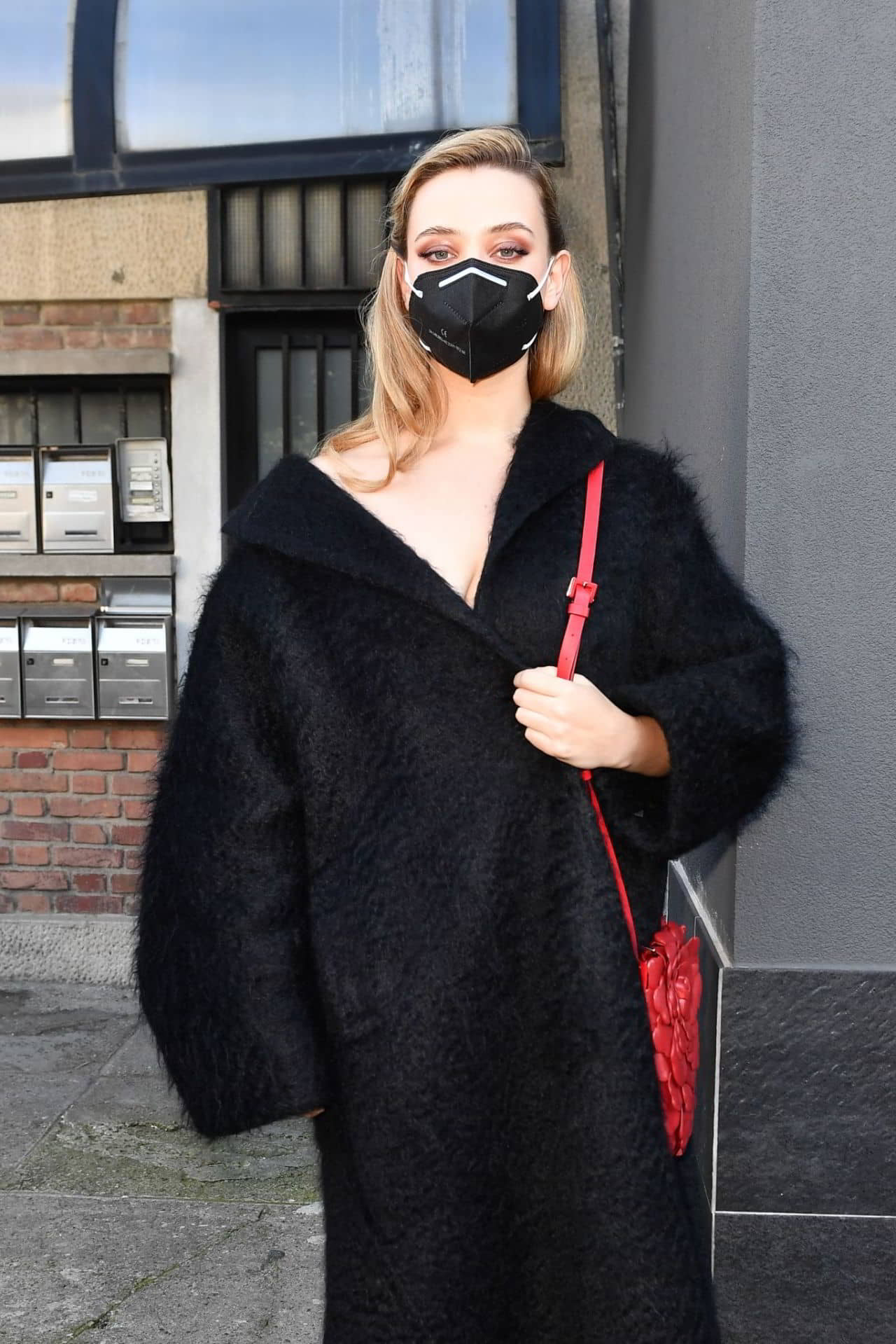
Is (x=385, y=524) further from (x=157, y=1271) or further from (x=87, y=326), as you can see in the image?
(x=87, y=326)

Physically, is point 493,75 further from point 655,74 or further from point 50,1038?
point 50,1038

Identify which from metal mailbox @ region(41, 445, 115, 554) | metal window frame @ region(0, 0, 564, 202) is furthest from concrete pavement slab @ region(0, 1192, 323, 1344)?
metal window frame @ region(0, 0, 564, 202)

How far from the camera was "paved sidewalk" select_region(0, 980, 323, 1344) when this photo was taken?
2.82 metres

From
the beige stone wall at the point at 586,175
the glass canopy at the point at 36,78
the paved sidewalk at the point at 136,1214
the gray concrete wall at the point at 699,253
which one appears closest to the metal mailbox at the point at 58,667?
the paved sidewalk at the point at 136,1214

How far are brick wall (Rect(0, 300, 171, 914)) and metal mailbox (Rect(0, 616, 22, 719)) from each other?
96 millimetres

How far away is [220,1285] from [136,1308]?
0.19 metres

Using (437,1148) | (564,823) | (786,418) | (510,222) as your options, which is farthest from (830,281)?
(437,1148)

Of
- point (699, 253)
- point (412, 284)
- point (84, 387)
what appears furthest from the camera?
point (84, 387)

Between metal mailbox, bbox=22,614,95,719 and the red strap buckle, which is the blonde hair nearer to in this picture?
the red strap buckle

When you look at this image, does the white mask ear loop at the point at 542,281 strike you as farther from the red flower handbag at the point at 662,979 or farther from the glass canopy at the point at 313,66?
the glass canopy at the point at 313,66

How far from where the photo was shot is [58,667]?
4.91 metres

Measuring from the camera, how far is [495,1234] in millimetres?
1710

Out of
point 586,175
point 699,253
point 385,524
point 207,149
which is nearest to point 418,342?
point 385,524

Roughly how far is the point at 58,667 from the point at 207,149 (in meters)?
1.92
